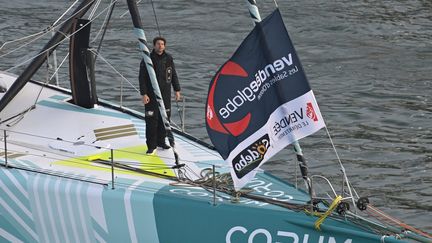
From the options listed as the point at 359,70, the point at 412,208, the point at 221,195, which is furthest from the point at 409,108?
the point at 221,195

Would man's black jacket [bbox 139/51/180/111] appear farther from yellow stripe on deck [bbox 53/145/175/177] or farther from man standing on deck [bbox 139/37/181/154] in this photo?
yellow stripe on deck [bbox 53/145/175/177]

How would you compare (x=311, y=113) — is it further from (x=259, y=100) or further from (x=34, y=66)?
(x=34, y=66)

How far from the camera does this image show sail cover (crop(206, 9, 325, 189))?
10.6 m

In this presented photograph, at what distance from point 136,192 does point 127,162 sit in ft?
4.04

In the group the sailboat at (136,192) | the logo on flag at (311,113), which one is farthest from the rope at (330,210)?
the logo on flag at (311,113)

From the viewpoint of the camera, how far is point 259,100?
34.9 feet

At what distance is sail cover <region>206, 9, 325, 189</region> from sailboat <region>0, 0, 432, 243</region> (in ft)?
0.14

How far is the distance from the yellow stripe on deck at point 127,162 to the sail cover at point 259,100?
1.73 m

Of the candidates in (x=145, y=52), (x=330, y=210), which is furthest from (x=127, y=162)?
(x=330, y=210)

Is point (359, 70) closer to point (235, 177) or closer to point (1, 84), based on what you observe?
point (1, 84)

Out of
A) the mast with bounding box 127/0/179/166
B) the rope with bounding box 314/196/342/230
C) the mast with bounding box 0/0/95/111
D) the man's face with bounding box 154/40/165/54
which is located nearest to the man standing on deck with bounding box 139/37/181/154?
the man's face with bounding box 154/40/165/54

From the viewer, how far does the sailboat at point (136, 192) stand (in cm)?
1055

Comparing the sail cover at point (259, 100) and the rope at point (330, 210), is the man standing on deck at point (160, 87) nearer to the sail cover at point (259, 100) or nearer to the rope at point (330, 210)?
the sail cover at point (259, 100)

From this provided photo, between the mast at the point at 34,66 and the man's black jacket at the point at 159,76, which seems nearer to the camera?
the man's black jacket at the point at 159,76
